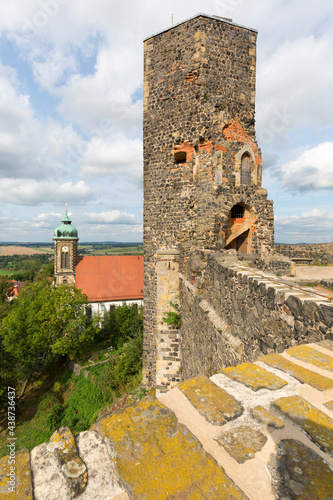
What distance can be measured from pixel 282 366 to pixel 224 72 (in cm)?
874

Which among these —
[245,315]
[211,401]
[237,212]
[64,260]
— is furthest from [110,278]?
[211,401]

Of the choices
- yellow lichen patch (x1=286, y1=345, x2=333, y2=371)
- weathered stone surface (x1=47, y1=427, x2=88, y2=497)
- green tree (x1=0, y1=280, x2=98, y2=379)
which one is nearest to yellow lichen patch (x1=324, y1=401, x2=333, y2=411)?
yellow lichen patch (x1=286, y1=345, x2=333, y2=371)

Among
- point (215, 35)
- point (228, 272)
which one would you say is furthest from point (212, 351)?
point (215, 35)

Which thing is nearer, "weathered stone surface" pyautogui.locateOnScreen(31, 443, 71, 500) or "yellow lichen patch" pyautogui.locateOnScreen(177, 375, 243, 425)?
"weathered stone surface" pyautogui.locateOnScreen(31, 443, 71, 500)

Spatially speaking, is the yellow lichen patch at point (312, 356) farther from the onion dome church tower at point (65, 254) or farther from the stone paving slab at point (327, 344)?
the onion dome church tower at point (65, 254)

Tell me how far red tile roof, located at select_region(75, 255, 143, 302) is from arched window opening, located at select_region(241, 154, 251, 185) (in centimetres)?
2096

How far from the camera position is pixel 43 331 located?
17641 millimetres

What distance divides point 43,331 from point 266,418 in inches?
761

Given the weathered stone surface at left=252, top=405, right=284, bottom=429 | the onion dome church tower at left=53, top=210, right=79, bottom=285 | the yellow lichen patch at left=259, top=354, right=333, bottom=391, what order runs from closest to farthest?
the weathered stone surface at left=252, top=405, right=284, bottom=429, the yellow lichen patch at left=259, top=354, right=333, bottom=391, the onion dome church tower at left=53, top=210, right=79, bottom=285

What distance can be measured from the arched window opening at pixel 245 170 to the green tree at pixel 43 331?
50.3ft

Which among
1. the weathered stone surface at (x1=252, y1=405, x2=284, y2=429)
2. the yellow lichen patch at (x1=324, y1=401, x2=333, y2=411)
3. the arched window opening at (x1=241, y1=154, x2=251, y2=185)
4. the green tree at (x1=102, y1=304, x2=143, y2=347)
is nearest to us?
the weathered stone surface at (x1=252, y1=405, x2=284, y2=429)

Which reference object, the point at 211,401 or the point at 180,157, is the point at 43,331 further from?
the point at 211,401

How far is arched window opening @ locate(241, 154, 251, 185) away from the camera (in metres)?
7.80

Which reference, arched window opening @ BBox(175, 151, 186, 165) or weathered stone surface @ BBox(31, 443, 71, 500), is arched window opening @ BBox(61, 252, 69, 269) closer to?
arched window opening @ BBox(175, 151, 186, 165)
